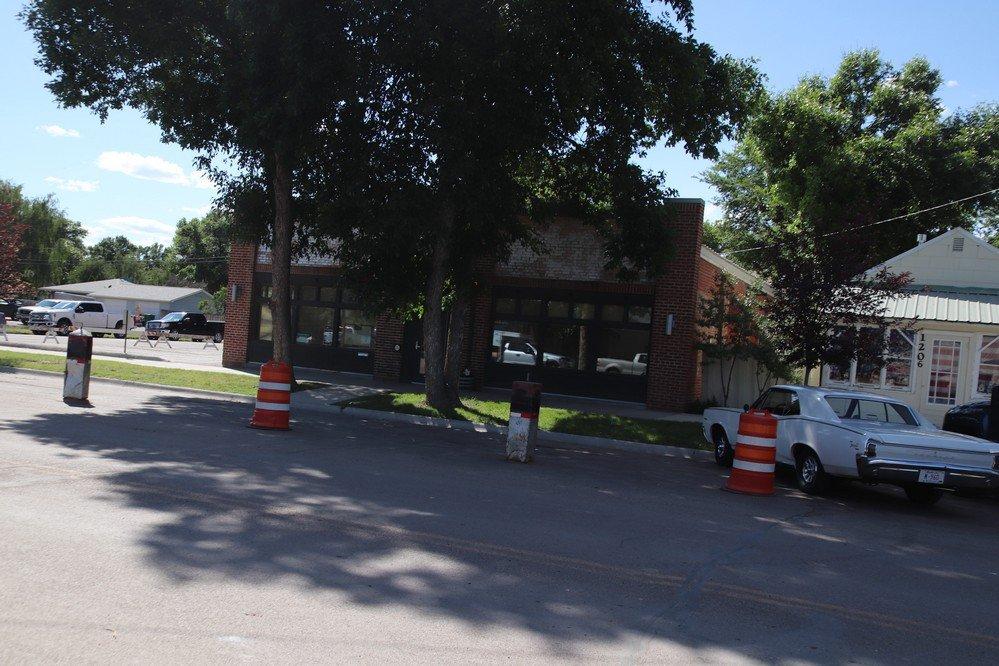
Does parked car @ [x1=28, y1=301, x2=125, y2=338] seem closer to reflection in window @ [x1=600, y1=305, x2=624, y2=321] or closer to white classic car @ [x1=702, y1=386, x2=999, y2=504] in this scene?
reflection in window @ [x1=600, y1=305, x2=624, y2=321]

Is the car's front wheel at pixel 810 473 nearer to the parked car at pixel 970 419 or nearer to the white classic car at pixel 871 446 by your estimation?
the white classic car at pixel 871 446

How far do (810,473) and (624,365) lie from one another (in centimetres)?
1085

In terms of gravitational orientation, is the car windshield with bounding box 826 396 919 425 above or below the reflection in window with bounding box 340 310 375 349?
below

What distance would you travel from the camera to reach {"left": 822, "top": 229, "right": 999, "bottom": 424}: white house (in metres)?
21.0

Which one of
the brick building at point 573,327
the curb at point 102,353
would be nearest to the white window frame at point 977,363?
the brick building at point 573,327

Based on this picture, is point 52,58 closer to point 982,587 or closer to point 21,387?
point 21,387

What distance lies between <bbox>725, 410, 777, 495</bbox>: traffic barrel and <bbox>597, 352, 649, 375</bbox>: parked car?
10856mm

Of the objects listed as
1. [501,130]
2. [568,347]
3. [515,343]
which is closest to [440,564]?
[501,130]

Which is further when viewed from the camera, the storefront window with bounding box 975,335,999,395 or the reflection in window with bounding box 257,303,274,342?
the reflection in window with bounding box 257,303,274,342

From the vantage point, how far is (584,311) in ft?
73.2

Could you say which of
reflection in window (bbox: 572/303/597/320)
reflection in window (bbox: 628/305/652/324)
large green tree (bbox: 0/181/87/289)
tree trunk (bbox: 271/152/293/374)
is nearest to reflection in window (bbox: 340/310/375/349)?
tree trunk (bbox: 271/152/293/374)

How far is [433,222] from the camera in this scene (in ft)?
52.4

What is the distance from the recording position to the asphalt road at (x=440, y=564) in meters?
4.57

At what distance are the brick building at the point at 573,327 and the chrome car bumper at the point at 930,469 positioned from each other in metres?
10.7
